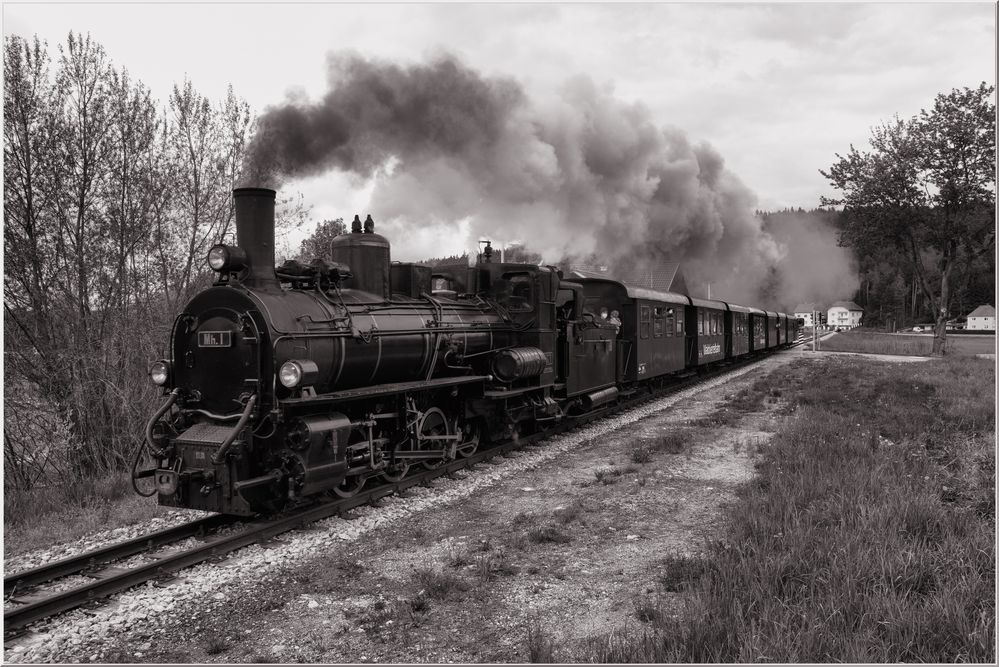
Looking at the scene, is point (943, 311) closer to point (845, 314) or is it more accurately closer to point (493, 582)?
point (493, 582)

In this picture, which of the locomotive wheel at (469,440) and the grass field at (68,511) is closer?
the grass field at (68,511)

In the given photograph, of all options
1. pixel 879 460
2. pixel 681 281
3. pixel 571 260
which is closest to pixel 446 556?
pixel 879 460

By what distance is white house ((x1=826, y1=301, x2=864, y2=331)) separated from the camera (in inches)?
4552

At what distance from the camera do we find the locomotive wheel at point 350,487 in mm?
7410

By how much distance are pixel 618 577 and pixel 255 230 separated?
4.80 m

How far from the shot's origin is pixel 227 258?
6.70 m

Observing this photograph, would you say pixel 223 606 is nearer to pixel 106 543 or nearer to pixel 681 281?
pixel 106 543

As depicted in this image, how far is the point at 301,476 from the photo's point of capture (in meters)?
6.39

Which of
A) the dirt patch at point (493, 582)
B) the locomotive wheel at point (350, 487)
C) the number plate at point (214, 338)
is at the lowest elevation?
the dirt patch at point (493, 582)

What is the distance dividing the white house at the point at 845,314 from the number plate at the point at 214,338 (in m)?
123

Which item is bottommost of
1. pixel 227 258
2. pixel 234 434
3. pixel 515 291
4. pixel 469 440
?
pixel 469 440

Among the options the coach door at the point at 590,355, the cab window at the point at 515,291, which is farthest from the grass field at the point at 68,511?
the coach door at the point at 590,355

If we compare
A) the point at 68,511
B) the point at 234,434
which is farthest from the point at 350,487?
the point at 68,511

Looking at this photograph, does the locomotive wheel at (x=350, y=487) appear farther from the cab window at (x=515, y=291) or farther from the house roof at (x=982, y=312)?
the house roof at (x=982, y=312)
